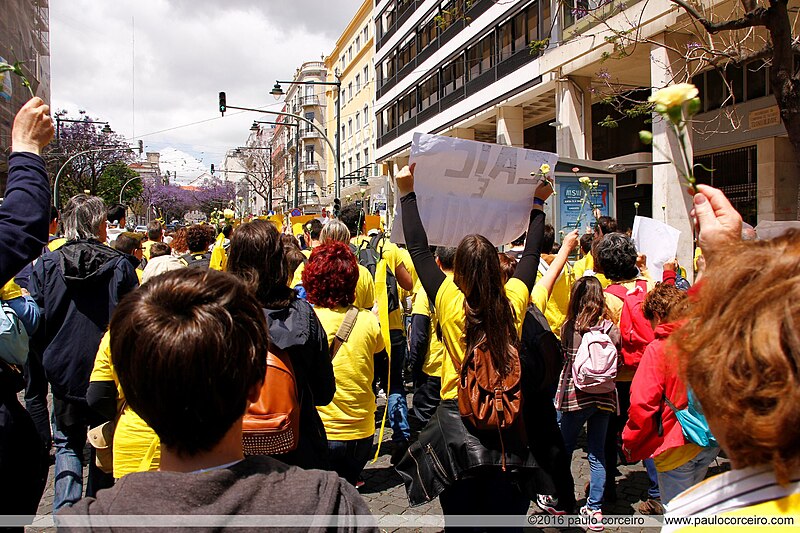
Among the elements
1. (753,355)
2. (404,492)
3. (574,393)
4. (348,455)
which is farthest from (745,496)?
(404,492)

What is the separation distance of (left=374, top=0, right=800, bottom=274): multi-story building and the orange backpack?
173 inches

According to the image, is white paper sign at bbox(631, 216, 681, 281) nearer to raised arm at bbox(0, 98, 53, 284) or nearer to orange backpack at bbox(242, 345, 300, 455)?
orange backpack at bbox(242, 345, 300, 455)

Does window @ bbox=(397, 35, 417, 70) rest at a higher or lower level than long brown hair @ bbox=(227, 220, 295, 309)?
higher

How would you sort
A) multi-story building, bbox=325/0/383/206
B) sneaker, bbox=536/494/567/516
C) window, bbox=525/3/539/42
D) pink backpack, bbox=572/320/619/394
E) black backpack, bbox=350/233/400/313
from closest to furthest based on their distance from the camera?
1. sneaker, bbox=536/494/567/516
2. pink backpack, bbox=572/320/619/394
3. black backpack, bbox=350/233/400/313
4. window, bbox=525/3/539/42
5. multi-story building, bbox=325/0/383/206

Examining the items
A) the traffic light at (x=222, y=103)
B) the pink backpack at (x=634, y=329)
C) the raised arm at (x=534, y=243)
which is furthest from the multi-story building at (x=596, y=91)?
the traffic light at (x=222, y=103)

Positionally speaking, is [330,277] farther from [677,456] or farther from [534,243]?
[677,456]

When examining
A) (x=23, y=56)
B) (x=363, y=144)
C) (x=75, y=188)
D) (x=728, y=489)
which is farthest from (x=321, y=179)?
(x=728, y=489)

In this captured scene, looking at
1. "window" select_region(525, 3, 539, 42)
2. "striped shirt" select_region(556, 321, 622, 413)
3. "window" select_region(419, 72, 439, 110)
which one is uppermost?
"window" select_region(419, 72, 439, 110)

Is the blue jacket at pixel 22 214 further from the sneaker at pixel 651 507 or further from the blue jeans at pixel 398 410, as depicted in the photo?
the sneaker at pixel 651 507

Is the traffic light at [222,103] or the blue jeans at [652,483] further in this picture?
the traffic light at [222,103]

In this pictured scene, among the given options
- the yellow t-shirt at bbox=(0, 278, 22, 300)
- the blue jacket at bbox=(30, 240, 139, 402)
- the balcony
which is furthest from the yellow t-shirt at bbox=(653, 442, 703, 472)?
the balcony

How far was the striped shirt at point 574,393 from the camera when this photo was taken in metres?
4.52

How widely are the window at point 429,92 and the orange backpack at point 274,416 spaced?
2771 cm

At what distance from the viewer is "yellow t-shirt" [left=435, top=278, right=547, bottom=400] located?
3.06 meters
